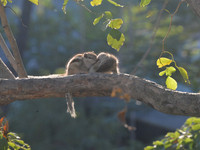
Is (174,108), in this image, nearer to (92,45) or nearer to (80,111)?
(80,111)

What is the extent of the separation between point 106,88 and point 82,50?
31.5 feet

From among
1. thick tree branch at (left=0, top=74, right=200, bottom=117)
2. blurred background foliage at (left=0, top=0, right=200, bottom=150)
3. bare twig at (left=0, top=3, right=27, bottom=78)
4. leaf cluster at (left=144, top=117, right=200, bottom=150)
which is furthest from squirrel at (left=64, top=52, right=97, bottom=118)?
blurred background foliage at (left=0, top=0, right=200, bottom=150)

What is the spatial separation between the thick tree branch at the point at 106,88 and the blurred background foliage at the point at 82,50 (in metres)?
5.17

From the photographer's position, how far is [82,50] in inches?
441

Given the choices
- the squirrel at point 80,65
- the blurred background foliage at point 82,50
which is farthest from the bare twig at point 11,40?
the blurred background foliage at point 82,50

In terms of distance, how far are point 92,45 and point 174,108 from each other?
10.6 m

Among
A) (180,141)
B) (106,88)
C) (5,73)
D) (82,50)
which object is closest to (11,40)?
(5,73)

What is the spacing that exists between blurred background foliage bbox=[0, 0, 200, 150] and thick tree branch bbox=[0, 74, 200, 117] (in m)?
5.17

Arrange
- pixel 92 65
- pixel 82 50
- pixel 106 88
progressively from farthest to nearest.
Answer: pixel 82 50, pixel 92 65, pixel 106 88

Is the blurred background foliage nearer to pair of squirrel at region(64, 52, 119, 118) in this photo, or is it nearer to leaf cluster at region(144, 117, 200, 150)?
pair of squirrel at region(64, 52, 119, 118)

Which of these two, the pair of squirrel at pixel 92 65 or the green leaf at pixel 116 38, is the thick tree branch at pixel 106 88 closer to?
the green leaf at pixel 116 38

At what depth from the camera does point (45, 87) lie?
175cm

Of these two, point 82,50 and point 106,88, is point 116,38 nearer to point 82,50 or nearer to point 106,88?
point 106,88

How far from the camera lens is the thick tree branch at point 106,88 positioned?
1536 mm
